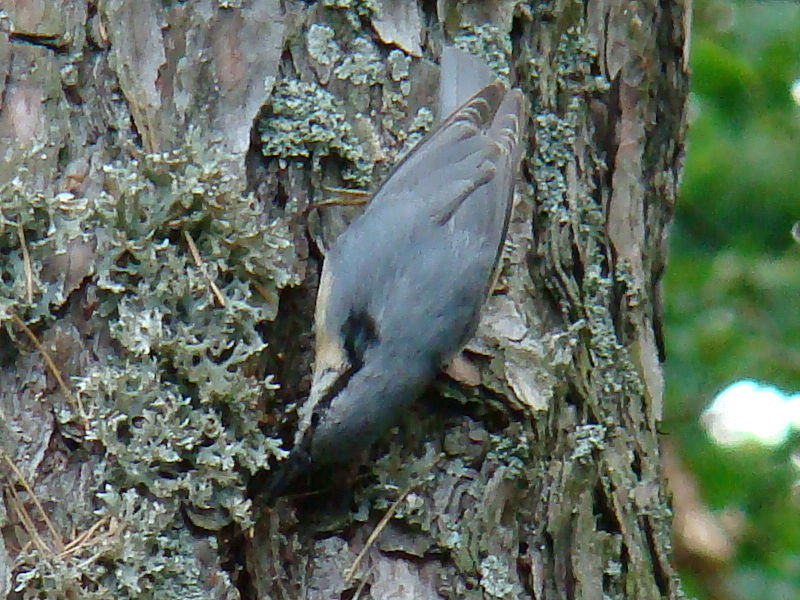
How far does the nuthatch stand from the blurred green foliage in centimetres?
107

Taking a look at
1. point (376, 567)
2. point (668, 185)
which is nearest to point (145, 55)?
point (376, 567)

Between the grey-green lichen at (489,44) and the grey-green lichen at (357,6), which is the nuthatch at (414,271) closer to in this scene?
the grey-green lichen at (489,44)

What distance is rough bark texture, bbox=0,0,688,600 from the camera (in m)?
1.98

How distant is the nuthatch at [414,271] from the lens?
84.2 inches

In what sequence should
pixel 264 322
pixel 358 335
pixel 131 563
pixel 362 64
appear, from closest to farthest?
pixel 131 563
pixel 264 322
pixel 362 64
pixel 358 335

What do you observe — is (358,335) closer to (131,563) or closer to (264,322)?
(264,322)

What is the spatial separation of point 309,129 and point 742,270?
1.68 metres

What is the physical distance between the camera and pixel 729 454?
3453mm

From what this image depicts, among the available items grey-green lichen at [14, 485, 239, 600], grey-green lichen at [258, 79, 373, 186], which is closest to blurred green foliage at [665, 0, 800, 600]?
grey-green lichen at [258, 79, 373, 186]

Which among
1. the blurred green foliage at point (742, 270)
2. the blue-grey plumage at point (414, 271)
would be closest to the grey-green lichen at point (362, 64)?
the blue-grey plumage at point (414, 271)

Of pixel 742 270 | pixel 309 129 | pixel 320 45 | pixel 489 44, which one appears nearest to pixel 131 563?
pixel 309 129

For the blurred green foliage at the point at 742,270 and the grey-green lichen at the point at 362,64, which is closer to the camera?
the grey-green lichen at the point at 362,64

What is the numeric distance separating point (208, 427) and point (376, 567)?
A: 382 mm

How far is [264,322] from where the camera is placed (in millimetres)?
2125
